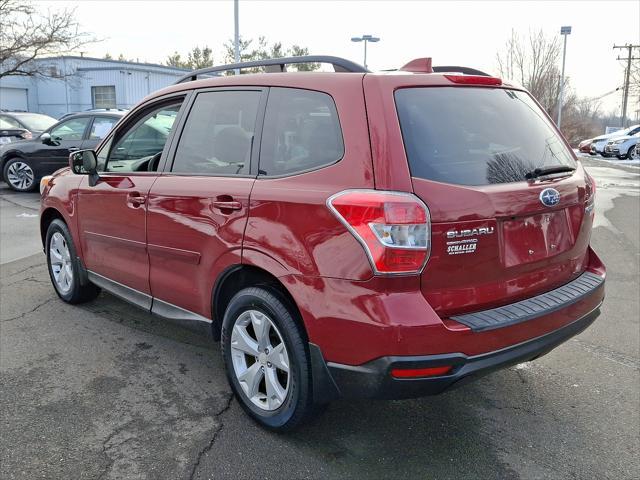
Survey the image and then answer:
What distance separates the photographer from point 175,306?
3637 millimetres

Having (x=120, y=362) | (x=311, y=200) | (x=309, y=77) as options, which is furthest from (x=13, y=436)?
(x=309, y=77)

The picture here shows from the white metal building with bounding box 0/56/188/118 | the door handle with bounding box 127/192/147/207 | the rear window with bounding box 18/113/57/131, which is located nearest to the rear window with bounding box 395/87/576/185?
the door handle with bounding box 127/192/147/207

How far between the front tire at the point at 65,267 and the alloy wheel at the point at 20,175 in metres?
7.81

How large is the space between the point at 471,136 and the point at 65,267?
12.4ft

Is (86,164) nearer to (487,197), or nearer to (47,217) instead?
(47,217)

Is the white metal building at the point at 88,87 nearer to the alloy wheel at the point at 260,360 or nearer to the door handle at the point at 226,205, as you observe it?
the door handle at the point at 226,205

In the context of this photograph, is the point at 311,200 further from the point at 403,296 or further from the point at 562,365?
the point at 562,365

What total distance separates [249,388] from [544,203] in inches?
70.6

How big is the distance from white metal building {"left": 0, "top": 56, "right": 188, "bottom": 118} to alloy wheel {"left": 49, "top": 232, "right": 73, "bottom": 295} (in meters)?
31.9

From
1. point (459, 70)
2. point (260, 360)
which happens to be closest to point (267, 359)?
point (260, 360)

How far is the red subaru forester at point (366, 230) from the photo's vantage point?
2.45 meters

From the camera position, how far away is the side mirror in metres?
4.21

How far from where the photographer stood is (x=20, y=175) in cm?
1213

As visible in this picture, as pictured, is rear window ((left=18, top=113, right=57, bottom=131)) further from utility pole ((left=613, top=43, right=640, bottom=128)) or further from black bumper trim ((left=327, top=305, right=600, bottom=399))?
utility pole ((left=613, top=43, right=640, bottom=128))
